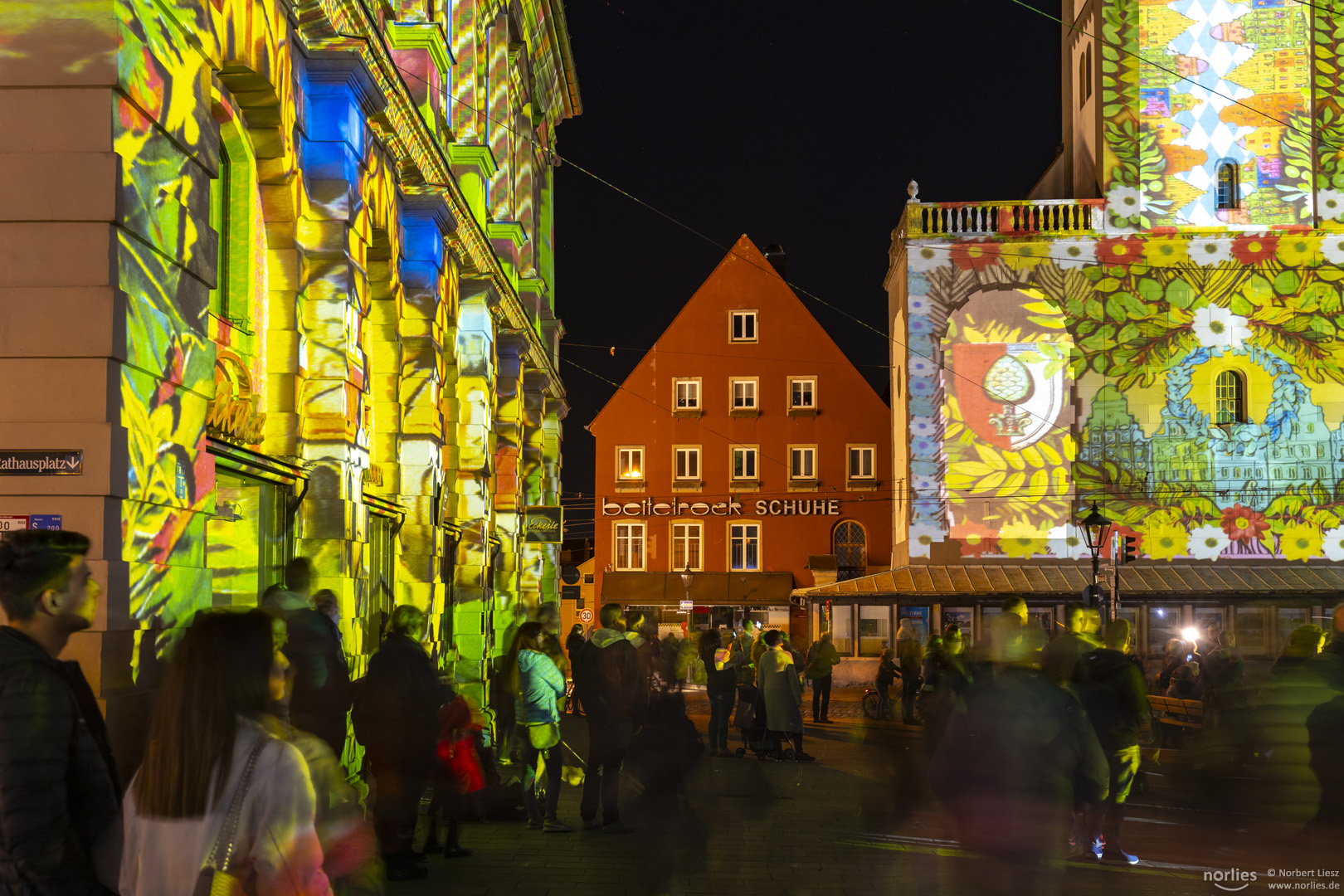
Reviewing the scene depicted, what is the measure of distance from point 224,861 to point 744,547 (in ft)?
147

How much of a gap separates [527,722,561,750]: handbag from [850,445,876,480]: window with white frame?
3775 centimetres

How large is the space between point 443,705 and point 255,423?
3.02 metres

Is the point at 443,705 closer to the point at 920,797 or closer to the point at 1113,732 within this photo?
the point at 1113,732

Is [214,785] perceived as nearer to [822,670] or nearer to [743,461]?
[822,670]

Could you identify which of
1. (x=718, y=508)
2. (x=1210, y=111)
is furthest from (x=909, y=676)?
(x=718, y=508)

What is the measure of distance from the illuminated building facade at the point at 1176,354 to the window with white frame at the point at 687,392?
14193mm

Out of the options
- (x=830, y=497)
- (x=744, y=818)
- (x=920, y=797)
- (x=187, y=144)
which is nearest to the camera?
(x=187, y=144)

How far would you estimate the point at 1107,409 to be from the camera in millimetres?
35062

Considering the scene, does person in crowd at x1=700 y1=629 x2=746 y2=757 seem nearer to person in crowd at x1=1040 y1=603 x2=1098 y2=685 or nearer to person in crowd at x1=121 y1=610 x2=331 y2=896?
person in crowd at x1=1040 y1=603 x2=1098 y2=685

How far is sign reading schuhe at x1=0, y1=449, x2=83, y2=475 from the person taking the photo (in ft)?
23.7

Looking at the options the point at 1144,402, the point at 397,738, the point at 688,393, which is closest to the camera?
the point at 397,738

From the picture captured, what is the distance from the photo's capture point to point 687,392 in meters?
48.7

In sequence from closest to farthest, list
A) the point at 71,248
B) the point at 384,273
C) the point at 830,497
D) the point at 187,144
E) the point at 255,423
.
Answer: the point at 71,248
the point at 187,144
the point at 255,423
the point at 384,273
the point at 830,497

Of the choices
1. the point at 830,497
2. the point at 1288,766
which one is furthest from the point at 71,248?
the point at 830,497
